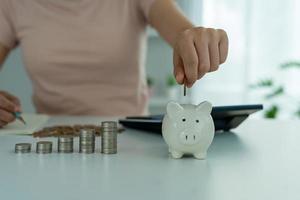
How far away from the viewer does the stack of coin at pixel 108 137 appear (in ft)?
2.16

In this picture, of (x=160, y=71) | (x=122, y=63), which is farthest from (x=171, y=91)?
(x=122, y=63)

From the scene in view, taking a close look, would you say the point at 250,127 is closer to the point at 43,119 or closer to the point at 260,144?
the point at 260,144

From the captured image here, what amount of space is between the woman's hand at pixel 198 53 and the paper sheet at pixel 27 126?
1.06 feet

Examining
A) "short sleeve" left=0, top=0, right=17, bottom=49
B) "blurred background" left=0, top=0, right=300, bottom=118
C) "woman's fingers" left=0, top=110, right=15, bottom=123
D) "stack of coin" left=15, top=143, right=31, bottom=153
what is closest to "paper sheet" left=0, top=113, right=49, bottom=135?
"woman's fingers" left=0, top=110, right=15, bottom=123

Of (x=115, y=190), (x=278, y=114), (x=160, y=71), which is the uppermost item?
(x=160, y=71)

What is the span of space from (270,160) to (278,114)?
5.72 feet

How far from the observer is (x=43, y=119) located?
1.02 metres

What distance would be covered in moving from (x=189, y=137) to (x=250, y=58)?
181cm

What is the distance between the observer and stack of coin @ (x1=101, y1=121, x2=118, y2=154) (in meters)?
0.66

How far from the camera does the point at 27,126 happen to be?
0.92 metres

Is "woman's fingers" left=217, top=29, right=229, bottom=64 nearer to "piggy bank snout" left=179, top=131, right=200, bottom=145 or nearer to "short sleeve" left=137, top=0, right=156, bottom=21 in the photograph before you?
"piggy bank snout" left=179, top=131, right=200, bottom=145

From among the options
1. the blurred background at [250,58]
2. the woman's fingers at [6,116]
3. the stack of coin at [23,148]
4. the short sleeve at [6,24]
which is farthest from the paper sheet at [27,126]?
the blurred background at [250,58]

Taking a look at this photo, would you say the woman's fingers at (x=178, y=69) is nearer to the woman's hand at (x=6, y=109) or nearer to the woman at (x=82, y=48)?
the woman's hand at (x=6, y=109)

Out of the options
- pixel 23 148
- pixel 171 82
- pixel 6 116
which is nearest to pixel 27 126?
pixel 6 116
